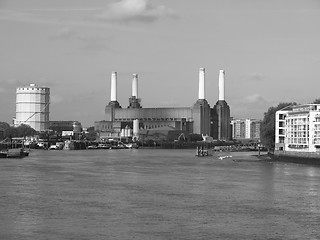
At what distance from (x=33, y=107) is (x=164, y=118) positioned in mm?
33324

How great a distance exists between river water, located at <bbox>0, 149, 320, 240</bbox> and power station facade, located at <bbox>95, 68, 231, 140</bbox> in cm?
10340

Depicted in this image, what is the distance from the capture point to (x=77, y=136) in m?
139

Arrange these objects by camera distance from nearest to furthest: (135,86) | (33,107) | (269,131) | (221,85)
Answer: (269,131) → (221,85) → (135,86) → (33,107)

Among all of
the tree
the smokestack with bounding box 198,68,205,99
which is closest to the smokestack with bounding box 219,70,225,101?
the smokestack with bounding box 198,68,205,99

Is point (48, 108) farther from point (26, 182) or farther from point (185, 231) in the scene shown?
point (185, 231)

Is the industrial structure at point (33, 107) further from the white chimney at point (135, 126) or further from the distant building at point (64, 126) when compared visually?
the white chimney at point (135, 126)

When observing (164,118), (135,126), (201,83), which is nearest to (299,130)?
(201,83)

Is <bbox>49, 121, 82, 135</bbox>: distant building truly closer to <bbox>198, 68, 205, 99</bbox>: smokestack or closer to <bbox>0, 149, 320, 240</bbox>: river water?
<bbox>198, 68, 205, 99</bbox>: smokestack

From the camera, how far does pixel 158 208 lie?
2069 centimetres

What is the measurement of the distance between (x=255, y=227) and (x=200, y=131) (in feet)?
392

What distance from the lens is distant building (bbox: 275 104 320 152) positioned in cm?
5069

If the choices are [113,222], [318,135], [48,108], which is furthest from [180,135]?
[113,222]

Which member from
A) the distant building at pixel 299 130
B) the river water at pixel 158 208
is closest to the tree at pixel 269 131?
the distant building at pixel 299 130

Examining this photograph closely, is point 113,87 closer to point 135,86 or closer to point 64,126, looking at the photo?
point 135,86
